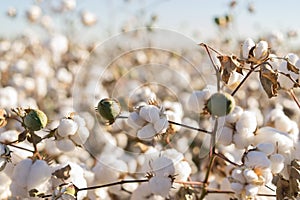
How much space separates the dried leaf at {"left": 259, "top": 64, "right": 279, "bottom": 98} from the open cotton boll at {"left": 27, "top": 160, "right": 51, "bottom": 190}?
1.66 ft

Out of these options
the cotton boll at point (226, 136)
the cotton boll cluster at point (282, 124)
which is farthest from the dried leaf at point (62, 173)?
the cotton boll cluster at point (282, 124)

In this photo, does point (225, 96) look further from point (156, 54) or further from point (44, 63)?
point (156, 54)

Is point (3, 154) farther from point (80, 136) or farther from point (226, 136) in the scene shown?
point (226, 136)

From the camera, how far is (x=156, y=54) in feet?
19.8

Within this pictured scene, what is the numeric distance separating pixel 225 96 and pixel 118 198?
77 centimetres

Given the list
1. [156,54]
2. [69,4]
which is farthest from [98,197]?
[156,54]

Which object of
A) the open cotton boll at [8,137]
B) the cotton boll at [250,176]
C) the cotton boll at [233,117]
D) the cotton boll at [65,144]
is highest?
the cotton boll at [233,117]

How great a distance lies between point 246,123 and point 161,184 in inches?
9.2

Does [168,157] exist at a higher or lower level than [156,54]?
lower

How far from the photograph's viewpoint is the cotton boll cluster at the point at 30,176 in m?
1.24

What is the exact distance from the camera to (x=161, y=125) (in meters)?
1.17

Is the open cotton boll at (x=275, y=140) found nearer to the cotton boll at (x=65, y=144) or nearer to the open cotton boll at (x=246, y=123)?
the open cotton boll at (x=246, y=123)

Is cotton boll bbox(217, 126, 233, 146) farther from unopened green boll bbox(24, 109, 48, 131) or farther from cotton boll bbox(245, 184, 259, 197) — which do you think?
unopened green boll bbox(24, 109, 48, 131)

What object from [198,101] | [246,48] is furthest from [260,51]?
[198,101]
